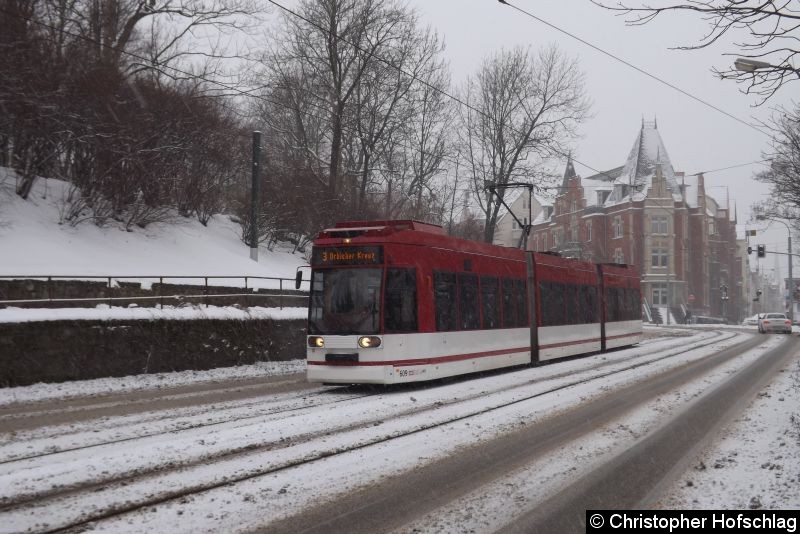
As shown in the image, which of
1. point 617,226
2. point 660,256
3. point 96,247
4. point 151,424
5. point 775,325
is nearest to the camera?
point 151,424

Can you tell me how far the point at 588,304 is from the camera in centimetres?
2372

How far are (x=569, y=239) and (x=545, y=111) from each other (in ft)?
165

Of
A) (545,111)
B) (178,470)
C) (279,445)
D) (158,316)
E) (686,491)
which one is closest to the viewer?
(686,491)

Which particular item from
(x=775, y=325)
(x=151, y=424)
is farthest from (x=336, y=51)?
(x=775, y=325)

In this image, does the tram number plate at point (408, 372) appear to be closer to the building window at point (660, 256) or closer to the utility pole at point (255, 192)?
the utility pole at point (255, 192)

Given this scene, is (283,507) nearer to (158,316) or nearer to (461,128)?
(158,316)

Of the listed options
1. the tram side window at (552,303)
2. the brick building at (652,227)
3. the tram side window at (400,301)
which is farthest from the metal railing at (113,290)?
the brick building at (652,227)

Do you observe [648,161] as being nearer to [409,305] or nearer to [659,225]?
[659,225]

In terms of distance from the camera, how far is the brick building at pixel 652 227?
73.9 meters

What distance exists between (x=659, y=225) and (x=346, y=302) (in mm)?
67727

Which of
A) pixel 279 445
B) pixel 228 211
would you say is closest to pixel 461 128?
pixel 228 211

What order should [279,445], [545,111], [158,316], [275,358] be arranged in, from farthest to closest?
[545,111] < [275,358] < [158,316] < [279,445]

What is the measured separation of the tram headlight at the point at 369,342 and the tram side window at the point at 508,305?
5.29m

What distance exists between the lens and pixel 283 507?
5.89m
